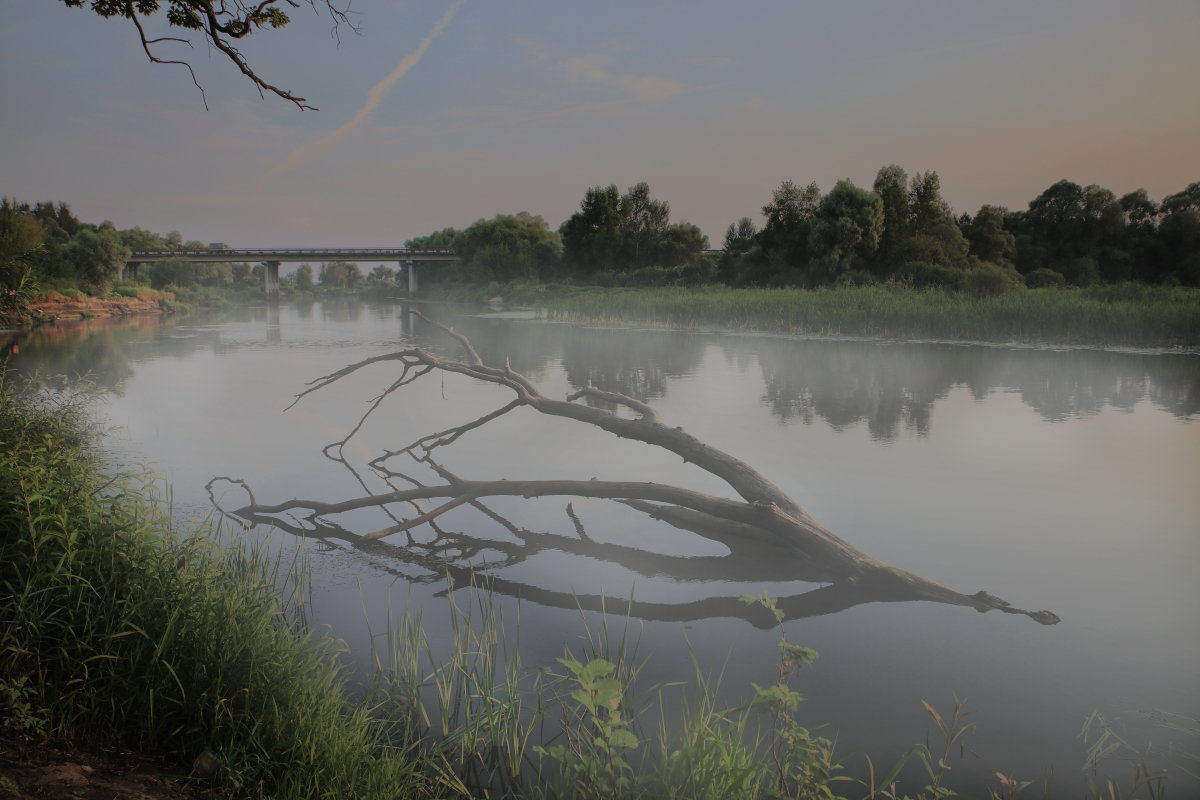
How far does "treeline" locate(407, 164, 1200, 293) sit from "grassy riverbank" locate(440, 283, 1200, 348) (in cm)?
977

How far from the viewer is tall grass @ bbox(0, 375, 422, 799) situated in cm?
271

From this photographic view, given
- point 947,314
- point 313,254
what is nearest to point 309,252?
point 313,254

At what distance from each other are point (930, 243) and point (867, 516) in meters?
38.1

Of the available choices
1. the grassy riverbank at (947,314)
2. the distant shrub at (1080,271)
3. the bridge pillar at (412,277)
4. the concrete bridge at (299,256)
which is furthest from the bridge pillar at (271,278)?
the distant shrub at (1080,271)

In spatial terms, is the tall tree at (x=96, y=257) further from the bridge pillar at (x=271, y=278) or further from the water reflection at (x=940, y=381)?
the water reflection at (x=940, y=381)

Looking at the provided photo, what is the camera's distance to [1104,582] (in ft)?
16.7

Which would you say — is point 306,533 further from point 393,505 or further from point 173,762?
point 173,762

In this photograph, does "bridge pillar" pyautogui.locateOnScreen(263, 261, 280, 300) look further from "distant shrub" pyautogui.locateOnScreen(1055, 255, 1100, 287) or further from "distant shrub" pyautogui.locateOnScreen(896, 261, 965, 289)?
"distant shrub" pyautogui.locateOnScreen(1055, 255, 1100, 287)

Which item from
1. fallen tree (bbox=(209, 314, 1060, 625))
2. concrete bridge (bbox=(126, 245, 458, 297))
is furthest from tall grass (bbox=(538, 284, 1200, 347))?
concrete bridge (bbox=(126, 245, 458, 297))

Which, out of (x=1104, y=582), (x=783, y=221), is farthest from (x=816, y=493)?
(x=783, y=221)

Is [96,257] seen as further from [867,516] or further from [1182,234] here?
[1182,234]

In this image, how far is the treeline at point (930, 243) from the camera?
34594mm

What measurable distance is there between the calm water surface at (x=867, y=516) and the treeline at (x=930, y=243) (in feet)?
73.1

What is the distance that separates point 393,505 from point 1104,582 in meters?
4.99
